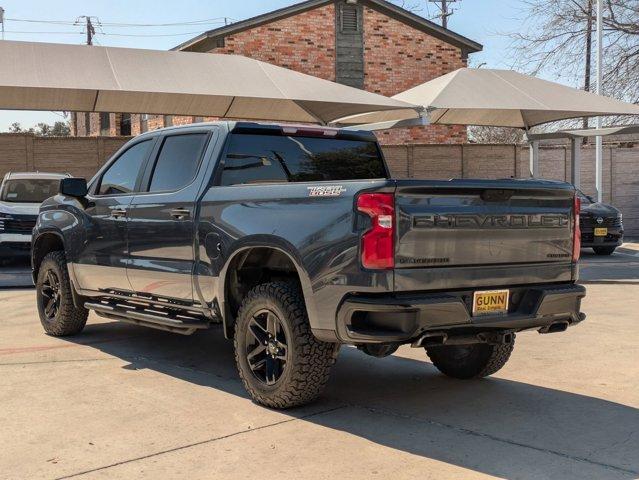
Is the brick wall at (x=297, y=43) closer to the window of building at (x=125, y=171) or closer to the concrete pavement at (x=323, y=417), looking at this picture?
the window of building at (x=125, y=171)

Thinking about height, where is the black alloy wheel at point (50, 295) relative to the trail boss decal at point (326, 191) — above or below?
below

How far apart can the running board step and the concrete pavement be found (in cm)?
39

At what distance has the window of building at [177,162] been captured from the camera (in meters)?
6.12

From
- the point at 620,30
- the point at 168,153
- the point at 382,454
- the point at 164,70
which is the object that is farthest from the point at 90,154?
Answer: the point at 620,30

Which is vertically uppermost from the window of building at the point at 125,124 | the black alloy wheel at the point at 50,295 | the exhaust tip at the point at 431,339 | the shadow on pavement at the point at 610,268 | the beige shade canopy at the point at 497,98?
the window of building at the point at 125,124

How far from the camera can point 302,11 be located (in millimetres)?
24656

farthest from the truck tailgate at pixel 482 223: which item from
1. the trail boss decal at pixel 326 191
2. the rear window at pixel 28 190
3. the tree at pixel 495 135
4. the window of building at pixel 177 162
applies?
the tree at pixel 495 135

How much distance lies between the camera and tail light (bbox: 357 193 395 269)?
448 centimetres

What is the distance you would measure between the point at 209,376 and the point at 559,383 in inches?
106

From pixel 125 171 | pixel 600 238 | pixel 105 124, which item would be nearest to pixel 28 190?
pixel 125 171

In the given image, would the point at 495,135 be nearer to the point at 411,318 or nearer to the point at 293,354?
the point at 293,354

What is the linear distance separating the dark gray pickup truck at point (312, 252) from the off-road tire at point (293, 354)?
0.03 feet

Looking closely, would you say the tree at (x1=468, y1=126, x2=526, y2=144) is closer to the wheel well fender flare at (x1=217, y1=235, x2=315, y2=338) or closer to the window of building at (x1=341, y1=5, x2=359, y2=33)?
the window of building at (x1=341, y1=5, x2=359, y2=33)

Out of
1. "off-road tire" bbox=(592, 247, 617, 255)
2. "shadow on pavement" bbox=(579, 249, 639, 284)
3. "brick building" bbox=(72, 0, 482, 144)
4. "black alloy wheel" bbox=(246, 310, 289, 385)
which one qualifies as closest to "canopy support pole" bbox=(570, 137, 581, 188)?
"off-road tire" bbox=(592, 247, 617, 255)
